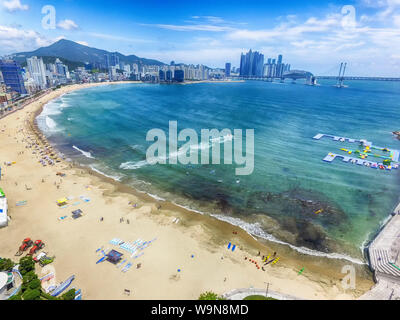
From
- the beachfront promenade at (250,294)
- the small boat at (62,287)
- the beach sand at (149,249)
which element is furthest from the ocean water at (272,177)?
the small boat at (62,287)

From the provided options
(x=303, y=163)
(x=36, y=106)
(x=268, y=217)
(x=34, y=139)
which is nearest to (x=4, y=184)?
(x=34, y=139)

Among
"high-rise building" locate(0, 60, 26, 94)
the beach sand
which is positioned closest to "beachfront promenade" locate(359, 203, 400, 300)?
the beach sand

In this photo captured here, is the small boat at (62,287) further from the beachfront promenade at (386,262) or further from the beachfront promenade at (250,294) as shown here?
the beachfront promenade at (386,262)

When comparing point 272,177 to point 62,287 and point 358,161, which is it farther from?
point 62,287

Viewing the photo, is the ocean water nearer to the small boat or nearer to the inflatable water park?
the inflatable water park

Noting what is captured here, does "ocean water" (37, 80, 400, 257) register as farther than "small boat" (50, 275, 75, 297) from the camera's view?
Yes

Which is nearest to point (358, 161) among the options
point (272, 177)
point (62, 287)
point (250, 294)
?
point (272, 177)

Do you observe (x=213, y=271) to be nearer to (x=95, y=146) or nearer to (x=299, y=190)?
(x=299, y=190)

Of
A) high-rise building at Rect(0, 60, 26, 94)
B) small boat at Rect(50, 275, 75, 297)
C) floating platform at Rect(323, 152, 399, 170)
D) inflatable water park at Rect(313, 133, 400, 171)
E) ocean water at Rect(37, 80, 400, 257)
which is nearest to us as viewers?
small boat at Rect(50, 275, 75, 297)
